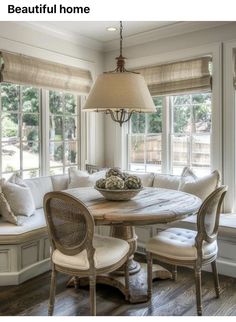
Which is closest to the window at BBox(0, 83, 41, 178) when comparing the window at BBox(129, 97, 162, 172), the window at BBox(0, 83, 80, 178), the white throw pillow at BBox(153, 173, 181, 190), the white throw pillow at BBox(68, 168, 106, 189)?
the window at BBox(0, 83, 80, 178)

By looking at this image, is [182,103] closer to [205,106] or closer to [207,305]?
[205,106]

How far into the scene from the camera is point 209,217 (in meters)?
2.43

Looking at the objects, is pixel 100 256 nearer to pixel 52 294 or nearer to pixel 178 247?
pixel 52 294

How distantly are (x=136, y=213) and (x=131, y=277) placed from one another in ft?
3.00

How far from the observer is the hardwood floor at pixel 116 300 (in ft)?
8.04

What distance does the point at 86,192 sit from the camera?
3.04m

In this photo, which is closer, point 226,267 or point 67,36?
point 226,267

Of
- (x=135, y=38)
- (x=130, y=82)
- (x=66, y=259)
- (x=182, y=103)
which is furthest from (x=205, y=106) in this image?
(x=66, y=259)

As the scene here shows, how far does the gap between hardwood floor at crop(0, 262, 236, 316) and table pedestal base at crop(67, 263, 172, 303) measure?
5 cm

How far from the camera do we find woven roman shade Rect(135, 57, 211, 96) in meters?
3.89

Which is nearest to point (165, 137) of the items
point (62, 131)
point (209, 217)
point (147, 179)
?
point (147, 179)

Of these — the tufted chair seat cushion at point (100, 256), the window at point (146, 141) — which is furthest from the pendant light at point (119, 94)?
the window at point (146, 141)

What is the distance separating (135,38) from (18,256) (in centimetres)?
314

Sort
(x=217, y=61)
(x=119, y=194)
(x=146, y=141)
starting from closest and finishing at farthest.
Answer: (x=119, y=194)
(x=217, y=61)
(x=146, y=141)
